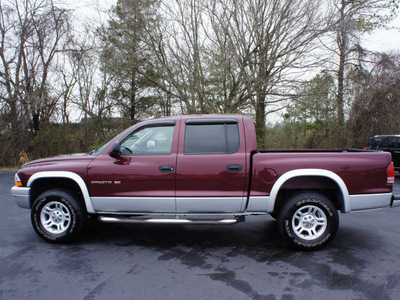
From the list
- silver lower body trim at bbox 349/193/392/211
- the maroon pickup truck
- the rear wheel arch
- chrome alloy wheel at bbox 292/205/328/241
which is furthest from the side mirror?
silver lower body trim at bbox 349/193/392/211

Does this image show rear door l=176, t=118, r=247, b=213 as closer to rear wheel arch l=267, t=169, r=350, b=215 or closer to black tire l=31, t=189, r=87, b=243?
rear wheel arch l=267, t=169, r=350, b=215

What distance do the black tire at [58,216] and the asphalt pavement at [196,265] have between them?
0.54 feet

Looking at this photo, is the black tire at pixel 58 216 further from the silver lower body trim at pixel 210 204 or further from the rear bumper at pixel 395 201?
the rear bumper at pixel 395 201

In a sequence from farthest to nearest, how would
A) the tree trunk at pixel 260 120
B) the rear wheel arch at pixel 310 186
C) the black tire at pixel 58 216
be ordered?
the tree trunk at pixel 260 120
the black tire at pixel 58 216
the rear wheel arch at pixel 310 186

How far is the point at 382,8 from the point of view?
1527cm

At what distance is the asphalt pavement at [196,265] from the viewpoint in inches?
119

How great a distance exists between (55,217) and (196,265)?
2.31m

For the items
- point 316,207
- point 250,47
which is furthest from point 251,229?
point 250,47

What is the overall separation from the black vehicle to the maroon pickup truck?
8.65 m

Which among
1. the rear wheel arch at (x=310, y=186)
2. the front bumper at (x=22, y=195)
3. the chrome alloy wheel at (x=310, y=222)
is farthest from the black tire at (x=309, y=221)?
the front bumper at (x=22, y=195)

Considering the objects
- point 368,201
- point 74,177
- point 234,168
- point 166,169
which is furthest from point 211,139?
point 368,201

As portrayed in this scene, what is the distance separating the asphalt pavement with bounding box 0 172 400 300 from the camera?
3.02 metres

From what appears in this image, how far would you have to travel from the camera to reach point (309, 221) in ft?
13.7

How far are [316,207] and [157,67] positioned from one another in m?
12.7
